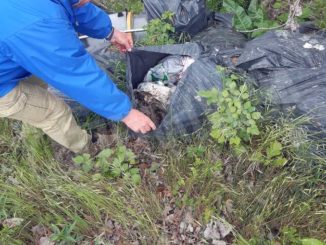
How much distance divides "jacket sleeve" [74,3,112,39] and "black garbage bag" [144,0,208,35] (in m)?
0.52

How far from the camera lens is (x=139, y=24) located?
9.24 ft

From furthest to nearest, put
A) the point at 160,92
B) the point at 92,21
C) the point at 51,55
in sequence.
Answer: the point at 160,92 → the point at 92,21 → the point at 51,55

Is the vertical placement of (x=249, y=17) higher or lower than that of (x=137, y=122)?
higher

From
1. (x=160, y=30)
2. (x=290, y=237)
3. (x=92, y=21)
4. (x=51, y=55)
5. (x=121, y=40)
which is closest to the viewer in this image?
(x=51, y=55)

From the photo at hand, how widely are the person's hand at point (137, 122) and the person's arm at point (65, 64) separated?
1.6 inches

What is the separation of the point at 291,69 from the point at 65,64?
43.6 inches

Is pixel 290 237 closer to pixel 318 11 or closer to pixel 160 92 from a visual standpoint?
pixel 160 92

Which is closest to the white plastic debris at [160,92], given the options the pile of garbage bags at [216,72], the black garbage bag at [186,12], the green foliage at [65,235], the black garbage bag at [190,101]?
the pile of garbage bags at [216,72]

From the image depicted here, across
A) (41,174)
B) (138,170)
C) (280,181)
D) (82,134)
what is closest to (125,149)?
(138,170)

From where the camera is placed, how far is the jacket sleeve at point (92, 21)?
1971 mm

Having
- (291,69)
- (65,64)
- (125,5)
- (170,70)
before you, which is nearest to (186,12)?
(170,70)

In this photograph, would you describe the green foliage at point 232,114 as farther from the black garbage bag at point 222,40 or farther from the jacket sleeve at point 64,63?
the jacket sleeve at point 64,63

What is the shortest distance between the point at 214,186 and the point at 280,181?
1.01ft

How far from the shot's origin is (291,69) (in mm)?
1930
